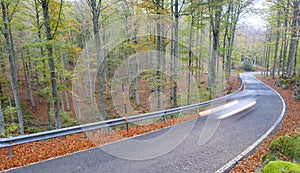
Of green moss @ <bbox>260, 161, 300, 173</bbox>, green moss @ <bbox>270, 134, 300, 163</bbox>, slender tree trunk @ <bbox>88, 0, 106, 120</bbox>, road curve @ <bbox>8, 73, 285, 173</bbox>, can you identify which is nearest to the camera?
green moss @ <bbox>260, 161, 300, 173</bbox>

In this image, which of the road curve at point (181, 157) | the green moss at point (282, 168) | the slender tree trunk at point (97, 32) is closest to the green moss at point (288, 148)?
the road curve at point (181, 157)

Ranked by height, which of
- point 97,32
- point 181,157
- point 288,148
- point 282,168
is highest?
point 97,32

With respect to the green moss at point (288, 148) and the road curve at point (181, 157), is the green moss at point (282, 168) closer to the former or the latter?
the green moss at point (288, 148)

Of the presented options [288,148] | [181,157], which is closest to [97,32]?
[181,157]

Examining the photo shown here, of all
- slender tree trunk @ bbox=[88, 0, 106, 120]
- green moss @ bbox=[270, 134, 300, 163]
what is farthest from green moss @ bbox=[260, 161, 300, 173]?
slender tree trunk @ bbox=[88, 0, 106, 120]

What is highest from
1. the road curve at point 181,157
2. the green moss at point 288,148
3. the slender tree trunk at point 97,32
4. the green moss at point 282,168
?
the slender tree trunk at point 97,32

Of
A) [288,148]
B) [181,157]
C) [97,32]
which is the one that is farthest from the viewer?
[97,32]

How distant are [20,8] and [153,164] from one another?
11.7m

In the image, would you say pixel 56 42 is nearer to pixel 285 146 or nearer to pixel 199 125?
pixel 199 125

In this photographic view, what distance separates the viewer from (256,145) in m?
5.14

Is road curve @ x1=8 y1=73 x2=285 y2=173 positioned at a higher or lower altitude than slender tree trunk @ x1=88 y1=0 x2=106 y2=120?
lower

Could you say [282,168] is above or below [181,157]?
above

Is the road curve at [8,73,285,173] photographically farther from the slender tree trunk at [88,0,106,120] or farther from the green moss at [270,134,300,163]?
the slender tree trunk at [88,0,106,120]

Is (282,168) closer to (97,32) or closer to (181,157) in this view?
(181,157)
